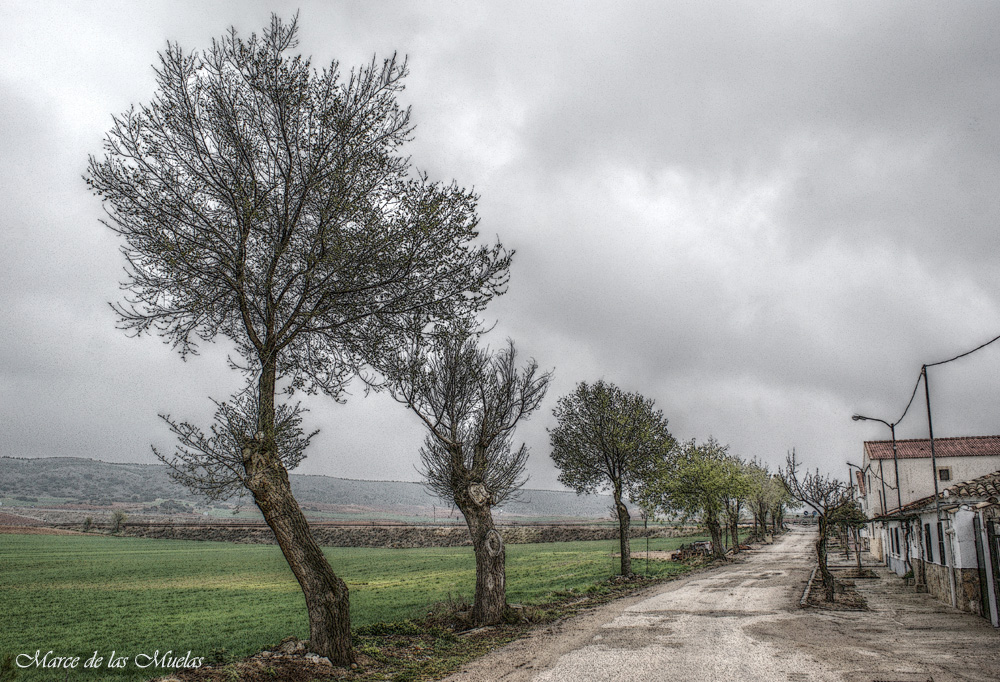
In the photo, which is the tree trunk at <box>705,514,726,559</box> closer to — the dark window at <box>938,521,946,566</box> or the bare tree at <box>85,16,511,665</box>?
the dark window at <box>938,521,946,566</box>

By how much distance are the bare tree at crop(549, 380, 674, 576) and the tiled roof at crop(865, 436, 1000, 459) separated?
103 feet

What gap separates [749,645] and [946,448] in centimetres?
5114

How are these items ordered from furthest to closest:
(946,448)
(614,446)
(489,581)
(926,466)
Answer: (946,448), (926,466), (614,446), (489,581)

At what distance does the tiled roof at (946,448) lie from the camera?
5044 centimetres

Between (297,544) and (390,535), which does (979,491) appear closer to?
(297,544)

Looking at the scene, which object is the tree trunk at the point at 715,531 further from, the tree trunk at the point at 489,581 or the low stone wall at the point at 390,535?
the low stone wall at the point at 390,535

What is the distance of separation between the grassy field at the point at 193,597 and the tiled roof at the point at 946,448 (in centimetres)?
2633

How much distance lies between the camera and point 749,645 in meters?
13.5

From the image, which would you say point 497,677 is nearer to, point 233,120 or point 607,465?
point 233,120

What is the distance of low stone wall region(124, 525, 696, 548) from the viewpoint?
79250 millimetres

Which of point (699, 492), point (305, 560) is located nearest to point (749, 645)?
point (305, 560)

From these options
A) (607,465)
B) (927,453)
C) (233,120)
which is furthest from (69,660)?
(927,453)

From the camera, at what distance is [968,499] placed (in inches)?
752

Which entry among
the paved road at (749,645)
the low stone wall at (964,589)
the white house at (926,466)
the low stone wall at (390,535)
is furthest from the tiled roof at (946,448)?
the paved road at (749,645)
